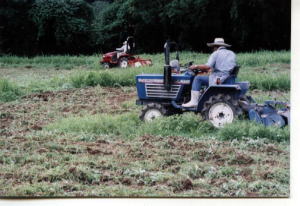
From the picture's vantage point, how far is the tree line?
253 inches

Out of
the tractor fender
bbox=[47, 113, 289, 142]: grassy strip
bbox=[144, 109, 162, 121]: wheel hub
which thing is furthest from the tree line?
bbox=[47, 113, 289, 142]: grassy strip

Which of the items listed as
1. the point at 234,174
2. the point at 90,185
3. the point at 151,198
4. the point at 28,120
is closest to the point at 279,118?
the point at 234,174

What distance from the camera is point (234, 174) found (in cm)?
→ 584

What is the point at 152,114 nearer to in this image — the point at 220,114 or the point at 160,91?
the point at 160,91

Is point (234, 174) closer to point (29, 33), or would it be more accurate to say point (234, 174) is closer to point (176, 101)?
point (176, 101)

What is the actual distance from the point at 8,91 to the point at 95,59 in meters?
1.09

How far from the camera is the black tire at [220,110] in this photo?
6156mm

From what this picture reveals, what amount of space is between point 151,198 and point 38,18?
2546 mm

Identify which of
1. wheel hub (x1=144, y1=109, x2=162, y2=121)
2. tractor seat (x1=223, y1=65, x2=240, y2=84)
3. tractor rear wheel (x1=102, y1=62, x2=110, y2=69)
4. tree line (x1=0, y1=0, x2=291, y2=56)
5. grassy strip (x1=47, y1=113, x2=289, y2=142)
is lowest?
grassy strip (x1=47, y1=113, x2=289, y2=142)

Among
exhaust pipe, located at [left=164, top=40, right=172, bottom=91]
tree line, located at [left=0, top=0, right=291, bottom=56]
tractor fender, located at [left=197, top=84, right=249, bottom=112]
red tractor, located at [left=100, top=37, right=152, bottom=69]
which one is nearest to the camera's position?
tractor fender, located at [left=197, top=84, right=249, bottom=112]

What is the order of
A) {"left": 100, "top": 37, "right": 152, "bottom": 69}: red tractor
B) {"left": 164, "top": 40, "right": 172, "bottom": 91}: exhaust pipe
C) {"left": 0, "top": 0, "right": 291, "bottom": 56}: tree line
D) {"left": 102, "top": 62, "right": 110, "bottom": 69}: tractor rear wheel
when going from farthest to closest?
1. {"left": 102, "top": 62, "right": 110, "bottom": 69}: tractor rear wheel
2. {"left": 100, "top": 37, "right": 152, "bottom": 69}: red tractor
3. {"left": 0, "top": 0, "right": 291, "bottom": 56}: tree line
4. {"left": 164, "top": 40, "right": 172, "bottom": 91}: exhaust pipe

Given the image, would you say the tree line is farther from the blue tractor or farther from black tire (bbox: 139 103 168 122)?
black tire (bbox: 139 103 168 122)

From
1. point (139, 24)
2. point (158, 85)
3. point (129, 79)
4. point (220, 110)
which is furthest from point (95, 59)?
point (220, 110)

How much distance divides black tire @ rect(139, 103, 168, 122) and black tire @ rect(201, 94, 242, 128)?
1.50ft
